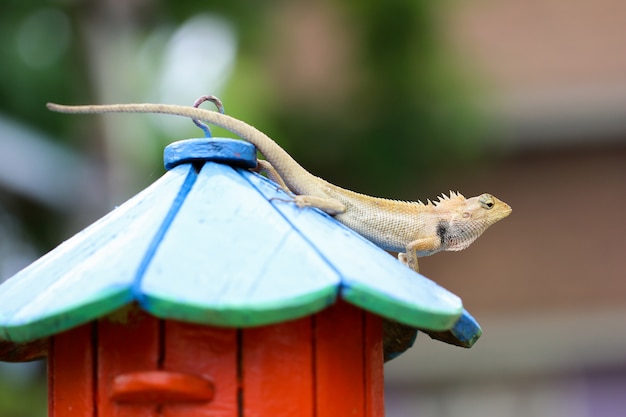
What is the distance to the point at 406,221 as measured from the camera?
325cm

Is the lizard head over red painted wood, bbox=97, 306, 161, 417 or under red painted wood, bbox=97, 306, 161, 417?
over

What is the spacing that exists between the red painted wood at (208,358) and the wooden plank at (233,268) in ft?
0.75

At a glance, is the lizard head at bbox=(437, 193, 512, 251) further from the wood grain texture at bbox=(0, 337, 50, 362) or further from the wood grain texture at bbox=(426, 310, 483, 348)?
the wood grain texture at bbox=(0, 337, 50, 362)

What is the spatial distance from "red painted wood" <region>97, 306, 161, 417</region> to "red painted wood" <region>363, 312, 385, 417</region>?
533 mm

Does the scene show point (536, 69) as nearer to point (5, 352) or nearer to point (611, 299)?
point (611, 299)

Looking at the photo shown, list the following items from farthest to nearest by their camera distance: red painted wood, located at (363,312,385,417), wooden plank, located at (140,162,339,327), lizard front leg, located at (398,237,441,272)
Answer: lizard front leg, located at (398,237,441,272) → red painted wood, located at (363,312,385,417) → wooden plank, located at (140,162,339,327)

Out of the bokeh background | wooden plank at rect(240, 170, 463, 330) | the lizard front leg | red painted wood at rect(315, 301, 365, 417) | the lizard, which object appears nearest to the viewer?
wooden plank at rect(240, 170, 463, 330)

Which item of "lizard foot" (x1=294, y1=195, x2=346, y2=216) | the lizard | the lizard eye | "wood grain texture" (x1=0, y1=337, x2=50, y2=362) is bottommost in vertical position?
"wood grain texture" (x1=0, y1=337, x2=50, y2=362)

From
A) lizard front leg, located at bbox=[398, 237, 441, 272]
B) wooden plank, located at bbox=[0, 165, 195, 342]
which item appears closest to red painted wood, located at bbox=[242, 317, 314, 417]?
wooden plank, located at bbox=[0, 165, 195, 342]

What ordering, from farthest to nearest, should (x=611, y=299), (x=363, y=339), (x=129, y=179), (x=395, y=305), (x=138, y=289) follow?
(x=611, y=299)
(x=129, y=179)
(x=363, y=339)
(x=395, y=305)
(x=138, y=289)

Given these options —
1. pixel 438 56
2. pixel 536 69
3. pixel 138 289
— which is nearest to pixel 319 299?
pixel 138 289

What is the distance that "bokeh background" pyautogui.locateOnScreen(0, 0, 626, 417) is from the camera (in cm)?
877

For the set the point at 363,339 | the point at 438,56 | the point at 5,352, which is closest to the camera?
the point at 363,339

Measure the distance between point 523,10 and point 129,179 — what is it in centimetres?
585
